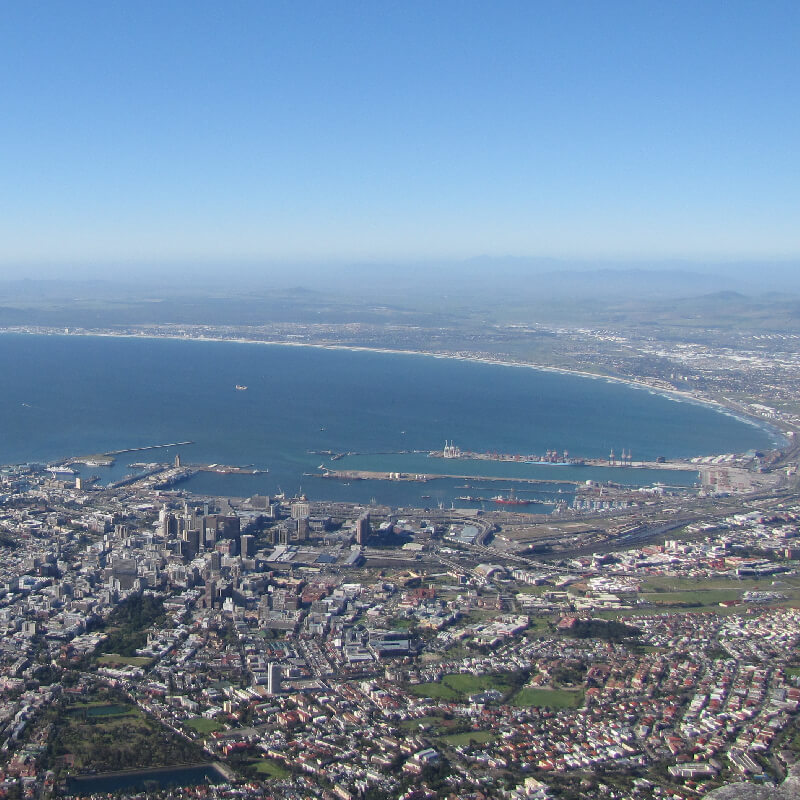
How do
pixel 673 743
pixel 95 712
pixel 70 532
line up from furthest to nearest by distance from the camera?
1. pixel 70 532
2. pixel 95 712
3. pixel 673 743

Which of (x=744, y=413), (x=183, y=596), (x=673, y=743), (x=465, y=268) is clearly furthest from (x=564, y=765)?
(x=465, y=268)

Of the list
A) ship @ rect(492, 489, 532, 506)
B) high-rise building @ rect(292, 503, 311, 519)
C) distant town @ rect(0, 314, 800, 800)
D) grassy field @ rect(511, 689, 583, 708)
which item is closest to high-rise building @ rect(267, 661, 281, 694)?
distant town @ rect(0, 314, 800, 800)

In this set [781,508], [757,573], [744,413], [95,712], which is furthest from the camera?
[744,413]

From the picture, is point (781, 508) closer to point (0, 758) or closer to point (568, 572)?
point (568, 572)

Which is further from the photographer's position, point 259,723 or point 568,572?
point 568,572

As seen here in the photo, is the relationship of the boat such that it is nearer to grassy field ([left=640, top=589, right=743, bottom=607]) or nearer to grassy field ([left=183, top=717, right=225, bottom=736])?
grassy field ([left=183, top=717, right=225, bottom=736])

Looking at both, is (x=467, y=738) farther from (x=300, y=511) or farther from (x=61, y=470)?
(x=61, y=470)

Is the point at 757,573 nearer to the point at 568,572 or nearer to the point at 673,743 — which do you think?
the point at 568,572

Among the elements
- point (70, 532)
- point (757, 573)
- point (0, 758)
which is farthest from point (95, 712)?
point (757, 573)
